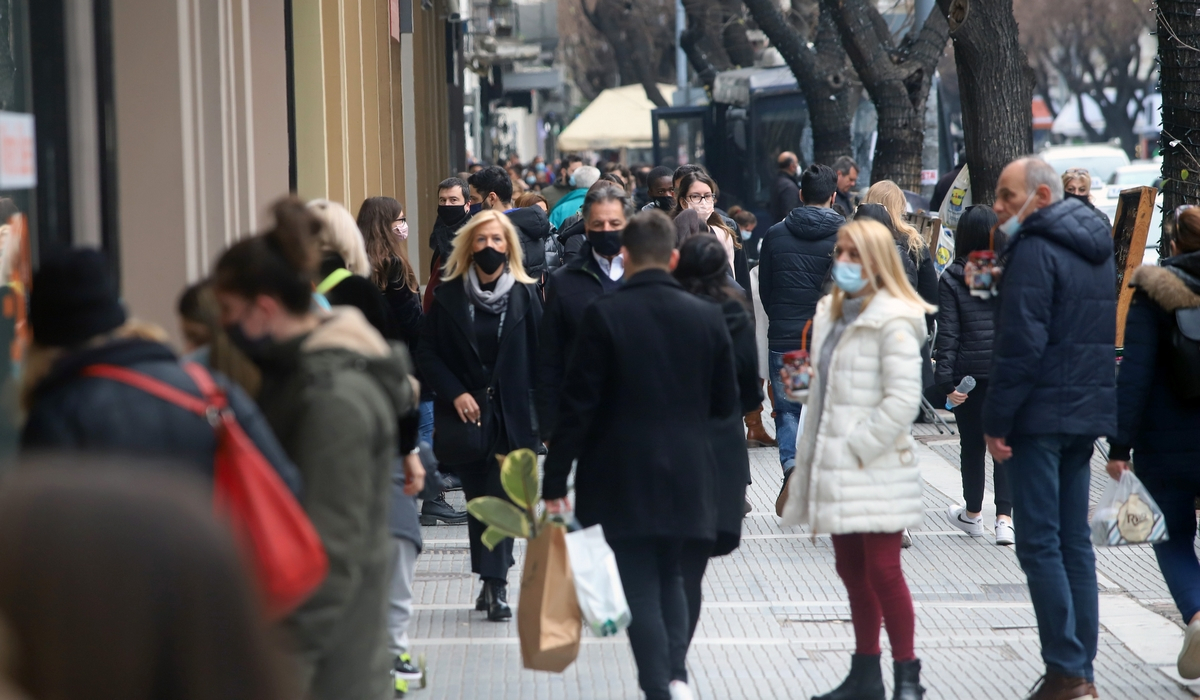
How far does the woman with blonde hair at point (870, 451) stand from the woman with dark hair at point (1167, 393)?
83 cm

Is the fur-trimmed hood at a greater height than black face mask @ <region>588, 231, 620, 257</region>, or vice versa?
black face mask @ <region>588, 231, 620, 257</region>

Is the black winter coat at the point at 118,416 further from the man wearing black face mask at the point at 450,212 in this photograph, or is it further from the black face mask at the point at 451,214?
the black face mask at the point at 451,214

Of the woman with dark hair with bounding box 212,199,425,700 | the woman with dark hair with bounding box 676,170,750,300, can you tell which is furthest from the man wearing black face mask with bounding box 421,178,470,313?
the woman with dark hair with bounding box 212,199,425,700

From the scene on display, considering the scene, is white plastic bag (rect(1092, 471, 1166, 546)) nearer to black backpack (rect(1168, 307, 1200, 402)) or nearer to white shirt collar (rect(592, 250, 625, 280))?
black backpack (rect(1168, 307, 1200, 402))

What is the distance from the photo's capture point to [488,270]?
6355mm

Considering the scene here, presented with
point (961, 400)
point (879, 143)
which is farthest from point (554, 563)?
point (879, 143)

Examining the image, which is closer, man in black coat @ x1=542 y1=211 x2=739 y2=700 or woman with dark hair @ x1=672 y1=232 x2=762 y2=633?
man in black coat @ x1=542 y1=211 x2=739 y2=700

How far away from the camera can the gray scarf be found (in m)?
6.37

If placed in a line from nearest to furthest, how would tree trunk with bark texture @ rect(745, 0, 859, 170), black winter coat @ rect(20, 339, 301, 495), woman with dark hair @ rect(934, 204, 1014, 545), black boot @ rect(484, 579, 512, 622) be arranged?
black winter coat @ rect(20, 339, 301, 495) → black boot @ rect(484, 579, 512, 622) → woman with dark hair @ rect(934, 204, 1014, 545) → tree trunk with bark texture @ rect(745, 0, 859, 170)

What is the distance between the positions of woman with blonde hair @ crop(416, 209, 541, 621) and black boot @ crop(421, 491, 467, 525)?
7.30ft

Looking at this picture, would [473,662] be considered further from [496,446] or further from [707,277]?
[707,277]

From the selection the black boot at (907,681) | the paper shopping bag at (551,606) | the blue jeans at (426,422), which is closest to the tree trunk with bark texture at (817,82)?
the blue jeans at (426,422)

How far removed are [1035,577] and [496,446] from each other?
2.39 m

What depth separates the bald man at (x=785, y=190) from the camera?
16.9m
